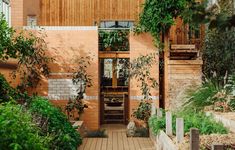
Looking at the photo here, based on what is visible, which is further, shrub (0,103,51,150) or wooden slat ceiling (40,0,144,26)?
wooden slat ceiling (40,0,144,26)

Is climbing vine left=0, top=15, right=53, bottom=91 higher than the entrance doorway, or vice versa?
climbing vine left=0, top=15, right=53, bottom=91

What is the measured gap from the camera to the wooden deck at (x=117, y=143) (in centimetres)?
1112

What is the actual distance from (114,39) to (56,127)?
5.85 metres

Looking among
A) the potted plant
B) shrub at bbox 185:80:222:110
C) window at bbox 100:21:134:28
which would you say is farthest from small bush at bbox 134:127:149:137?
window at bbox 100:21:134:28

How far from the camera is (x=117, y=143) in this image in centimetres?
1176

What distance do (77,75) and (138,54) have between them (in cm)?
198

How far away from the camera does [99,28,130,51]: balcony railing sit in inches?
557

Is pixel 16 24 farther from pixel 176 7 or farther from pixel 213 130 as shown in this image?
pixel 213 130

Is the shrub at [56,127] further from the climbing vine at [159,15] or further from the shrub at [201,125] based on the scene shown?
the climbing vine at [159,15]

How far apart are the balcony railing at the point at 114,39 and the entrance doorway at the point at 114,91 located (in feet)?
1.25

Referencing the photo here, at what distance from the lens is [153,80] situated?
1393 centimetres

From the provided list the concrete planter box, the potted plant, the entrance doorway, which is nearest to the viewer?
the concrete planter box

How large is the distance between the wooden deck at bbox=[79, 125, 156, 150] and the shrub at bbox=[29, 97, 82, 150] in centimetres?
124

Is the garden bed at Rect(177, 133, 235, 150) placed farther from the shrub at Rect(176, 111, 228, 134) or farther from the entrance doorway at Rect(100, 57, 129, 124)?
the entrance doorway at Rect(100, 57, 129, 124)
